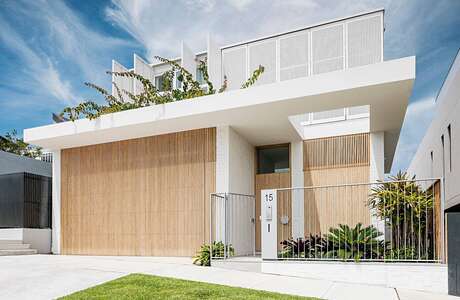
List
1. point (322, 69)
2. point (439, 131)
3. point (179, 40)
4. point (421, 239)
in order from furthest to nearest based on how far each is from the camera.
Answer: point (179, 40)
point (322, 69)
point (439, 131)
point (421, 239)

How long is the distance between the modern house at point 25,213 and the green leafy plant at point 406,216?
10535mm

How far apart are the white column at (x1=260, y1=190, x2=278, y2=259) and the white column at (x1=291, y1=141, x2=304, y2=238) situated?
270cm

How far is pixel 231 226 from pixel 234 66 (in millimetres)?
10034

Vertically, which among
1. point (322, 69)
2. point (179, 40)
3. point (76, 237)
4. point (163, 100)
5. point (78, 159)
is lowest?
point (76, 237)

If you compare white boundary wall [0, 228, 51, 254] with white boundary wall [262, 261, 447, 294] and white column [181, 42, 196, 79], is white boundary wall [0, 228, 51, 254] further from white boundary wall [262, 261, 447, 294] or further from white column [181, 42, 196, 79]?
white column [181, 42, 196, 79]

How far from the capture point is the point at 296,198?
13.1 m

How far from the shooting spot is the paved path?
304 inches

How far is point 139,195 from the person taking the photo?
12.8 meters

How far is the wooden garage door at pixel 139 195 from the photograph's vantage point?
11984 millimetres

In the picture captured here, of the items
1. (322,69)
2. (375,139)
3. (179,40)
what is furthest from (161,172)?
(179,40)

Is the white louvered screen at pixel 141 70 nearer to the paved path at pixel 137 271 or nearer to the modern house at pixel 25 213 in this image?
the modern house at pixel 25 213

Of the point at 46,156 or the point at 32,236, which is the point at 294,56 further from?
the point at 46,156

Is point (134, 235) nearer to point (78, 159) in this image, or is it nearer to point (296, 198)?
point (78, 159)

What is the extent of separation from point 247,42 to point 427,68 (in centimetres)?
773
